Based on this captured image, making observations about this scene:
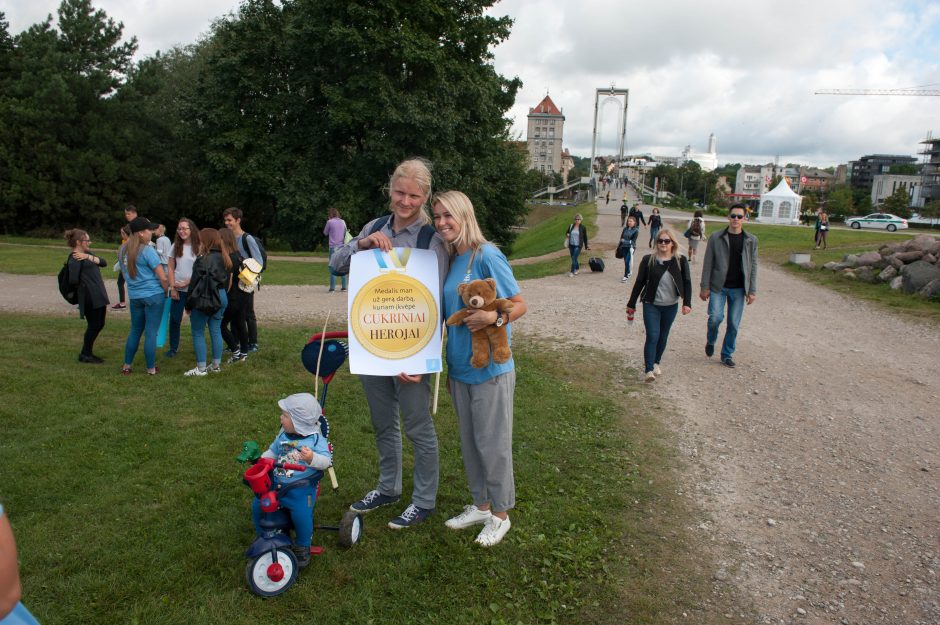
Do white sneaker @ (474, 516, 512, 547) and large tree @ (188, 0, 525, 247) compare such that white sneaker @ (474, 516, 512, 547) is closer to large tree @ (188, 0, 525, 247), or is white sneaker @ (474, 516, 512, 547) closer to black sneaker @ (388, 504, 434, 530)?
black sneaker @ (388, 504, 434, 530)

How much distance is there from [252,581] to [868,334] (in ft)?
35.7

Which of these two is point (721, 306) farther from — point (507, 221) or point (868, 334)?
point (507, 221)

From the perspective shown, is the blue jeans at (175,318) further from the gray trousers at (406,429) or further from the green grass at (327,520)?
the gray trousers at (406,429)

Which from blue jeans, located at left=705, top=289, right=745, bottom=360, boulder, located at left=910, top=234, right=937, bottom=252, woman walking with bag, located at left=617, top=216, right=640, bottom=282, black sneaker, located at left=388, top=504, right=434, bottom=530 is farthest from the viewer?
woman walking with bag, located at left=617, top=216, right=640, bottom=282

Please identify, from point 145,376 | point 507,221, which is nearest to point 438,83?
point 507,221

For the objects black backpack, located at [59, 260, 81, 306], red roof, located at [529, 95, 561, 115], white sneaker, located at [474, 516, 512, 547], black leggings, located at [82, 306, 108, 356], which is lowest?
white sneaker, located at [474, 516, 512, 547]

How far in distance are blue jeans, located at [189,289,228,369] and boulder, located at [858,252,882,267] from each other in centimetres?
1658

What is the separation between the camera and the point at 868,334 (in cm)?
1053

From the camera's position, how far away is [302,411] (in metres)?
3.49

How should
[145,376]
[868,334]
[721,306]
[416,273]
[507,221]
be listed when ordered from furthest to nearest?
[507,221] → [868,334] → [721,306] → [145,376] → [416,273]

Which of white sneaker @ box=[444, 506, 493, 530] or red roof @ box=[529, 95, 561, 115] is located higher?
red roof @ box=[529, 95, 561, 115]

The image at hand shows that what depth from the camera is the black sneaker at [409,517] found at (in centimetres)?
404

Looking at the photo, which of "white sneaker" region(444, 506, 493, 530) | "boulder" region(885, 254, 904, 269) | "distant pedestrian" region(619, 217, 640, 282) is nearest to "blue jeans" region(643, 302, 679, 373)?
"white sneaker" region(444, 506, 493, 530)

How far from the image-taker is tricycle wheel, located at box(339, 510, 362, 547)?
378cm
